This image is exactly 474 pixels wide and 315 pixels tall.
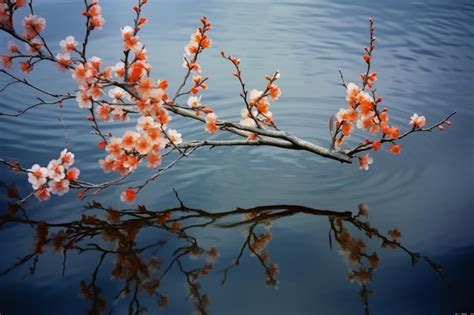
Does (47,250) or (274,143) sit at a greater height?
(274,143)

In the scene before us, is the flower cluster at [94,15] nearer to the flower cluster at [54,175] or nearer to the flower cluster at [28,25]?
the flower cluster at [28,25]

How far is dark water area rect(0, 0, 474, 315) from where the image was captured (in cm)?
137

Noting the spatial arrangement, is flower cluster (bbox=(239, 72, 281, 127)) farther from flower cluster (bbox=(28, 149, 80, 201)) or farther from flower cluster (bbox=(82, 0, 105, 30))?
flower cluster (bbox=(28, 149, 80, 201))

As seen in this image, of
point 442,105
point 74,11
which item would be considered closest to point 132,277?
point 442,105

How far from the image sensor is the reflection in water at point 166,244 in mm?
1404

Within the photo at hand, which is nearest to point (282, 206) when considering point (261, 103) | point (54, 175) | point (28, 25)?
point (261, 103)

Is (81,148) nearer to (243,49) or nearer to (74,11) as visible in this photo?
(243,49)

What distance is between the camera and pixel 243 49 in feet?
12.8

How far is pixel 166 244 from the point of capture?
5.24ft

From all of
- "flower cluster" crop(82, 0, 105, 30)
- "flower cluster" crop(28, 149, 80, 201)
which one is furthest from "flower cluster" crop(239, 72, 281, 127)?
"flower cluster" crop(28, 149, 80, 201)

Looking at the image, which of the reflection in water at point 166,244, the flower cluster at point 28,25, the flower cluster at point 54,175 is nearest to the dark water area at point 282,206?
the reflection in water at point 166,244

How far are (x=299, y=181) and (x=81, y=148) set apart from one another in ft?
3.51

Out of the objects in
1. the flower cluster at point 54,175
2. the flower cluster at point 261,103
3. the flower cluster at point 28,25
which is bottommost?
the flower cluster at point 54,175

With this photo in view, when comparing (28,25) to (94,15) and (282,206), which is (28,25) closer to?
(94,15)
